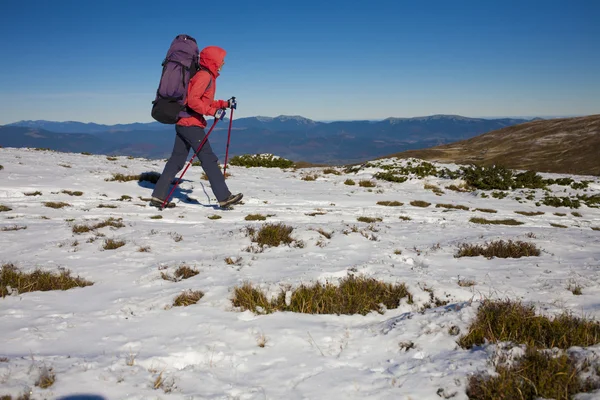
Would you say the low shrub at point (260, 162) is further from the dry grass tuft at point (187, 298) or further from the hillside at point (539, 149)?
the hillside at point (539, 149)

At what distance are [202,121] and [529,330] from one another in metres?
9.14

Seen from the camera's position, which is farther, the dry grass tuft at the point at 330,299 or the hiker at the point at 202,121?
the hiker at the point at 202,121

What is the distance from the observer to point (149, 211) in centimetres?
1066

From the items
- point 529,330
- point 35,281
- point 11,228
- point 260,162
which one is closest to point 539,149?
point 260,162

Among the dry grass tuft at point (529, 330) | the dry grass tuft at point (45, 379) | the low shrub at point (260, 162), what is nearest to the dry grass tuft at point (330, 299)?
the dry grass tuft at point (529, 330)

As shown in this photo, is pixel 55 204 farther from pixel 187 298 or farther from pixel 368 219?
pixel 368 219

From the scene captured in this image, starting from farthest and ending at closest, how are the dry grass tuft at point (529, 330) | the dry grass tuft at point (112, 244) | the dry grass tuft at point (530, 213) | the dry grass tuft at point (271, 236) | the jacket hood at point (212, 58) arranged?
1. the dry grass tuft at point (530, 213)
2. the jacket hood at point (212, 58)
3. the dry grass tuft at point (271, 236)
4. the dry grass tuft at point (112, 244)
5. the dry grass tuft at point (529, 330)

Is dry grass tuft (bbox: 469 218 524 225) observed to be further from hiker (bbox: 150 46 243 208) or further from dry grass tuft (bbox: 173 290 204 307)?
dry grass tuft (bbox: 173 290 204 307)

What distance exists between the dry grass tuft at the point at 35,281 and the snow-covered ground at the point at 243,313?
0.84 ft

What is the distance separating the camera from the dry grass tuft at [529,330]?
331 centimetres

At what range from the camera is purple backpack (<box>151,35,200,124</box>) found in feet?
29.4

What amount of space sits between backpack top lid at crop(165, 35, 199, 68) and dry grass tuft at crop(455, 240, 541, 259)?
8080mm

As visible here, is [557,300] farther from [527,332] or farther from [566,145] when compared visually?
[566,145]

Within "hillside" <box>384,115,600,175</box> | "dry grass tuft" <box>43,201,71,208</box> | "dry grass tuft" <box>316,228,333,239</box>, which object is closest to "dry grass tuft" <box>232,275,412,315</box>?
"dry grass tuft" <box>316,228,333,239</box>
